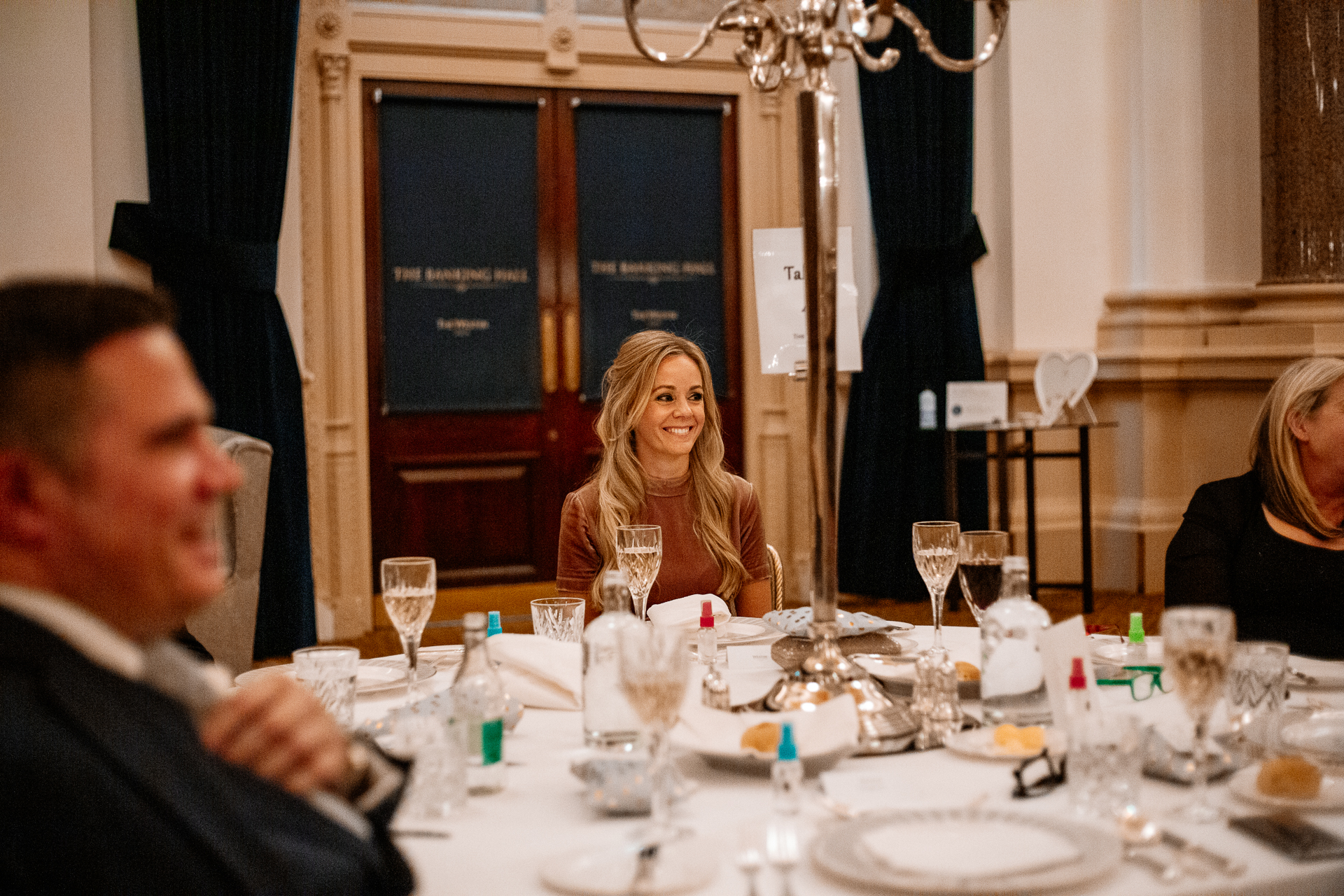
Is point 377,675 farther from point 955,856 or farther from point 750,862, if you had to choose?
point 955,856

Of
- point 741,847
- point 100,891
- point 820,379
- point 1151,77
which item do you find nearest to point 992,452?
point 1151,77

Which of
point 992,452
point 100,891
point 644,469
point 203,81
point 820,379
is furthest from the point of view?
point 992,452

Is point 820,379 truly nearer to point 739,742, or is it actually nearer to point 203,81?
point 739,742

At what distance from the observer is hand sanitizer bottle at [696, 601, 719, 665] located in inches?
70.0

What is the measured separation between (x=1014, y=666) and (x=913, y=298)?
448 centimetres

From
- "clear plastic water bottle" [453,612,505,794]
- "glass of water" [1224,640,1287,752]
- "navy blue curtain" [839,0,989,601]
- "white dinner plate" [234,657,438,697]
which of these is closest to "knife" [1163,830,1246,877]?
"glass of water" [1224,640,1287,752]

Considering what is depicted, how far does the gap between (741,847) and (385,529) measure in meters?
4.82

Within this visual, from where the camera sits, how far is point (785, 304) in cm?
265

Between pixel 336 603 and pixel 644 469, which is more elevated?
pixel 644 469

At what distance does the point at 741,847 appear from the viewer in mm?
1050

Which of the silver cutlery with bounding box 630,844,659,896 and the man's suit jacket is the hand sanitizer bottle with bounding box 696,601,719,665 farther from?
the man's suit jacket

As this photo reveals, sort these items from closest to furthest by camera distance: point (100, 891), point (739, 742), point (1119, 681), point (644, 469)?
point (100, 891) → point (739, 742) → point (1119, 681) → point (644, 469)

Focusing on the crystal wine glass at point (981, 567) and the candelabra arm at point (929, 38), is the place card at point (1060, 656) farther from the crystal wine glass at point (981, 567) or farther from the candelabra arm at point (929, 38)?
the candelabra arm at point (929, 38)

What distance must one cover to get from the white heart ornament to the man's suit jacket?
477 cm
